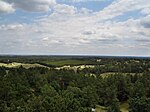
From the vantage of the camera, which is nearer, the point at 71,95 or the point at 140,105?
the point at 140,105

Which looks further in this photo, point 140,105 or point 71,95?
point 71,95

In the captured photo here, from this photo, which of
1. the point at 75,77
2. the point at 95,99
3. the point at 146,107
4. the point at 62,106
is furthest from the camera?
the point at 75,77

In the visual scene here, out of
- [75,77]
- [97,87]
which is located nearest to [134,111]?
[97,87]

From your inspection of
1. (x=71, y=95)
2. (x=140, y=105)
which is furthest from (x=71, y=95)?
(x=140, y=105)

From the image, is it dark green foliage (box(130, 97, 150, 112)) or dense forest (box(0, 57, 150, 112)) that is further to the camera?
dark green foliage (box(130, 97, 150, 112))

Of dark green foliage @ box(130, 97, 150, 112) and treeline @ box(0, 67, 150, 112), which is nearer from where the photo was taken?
treeline @ box(0, 67, 150, 112)

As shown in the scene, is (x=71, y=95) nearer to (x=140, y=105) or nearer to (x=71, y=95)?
(x=71, y=95)

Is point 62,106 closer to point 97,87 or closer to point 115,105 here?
point 115,105

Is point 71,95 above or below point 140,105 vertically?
above

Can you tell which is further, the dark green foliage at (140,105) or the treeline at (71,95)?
the dark green foliage at (140,105)

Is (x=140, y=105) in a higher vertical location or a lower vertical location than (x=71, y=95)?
lower

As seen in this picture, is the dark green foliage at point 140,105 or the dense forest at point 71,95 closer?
the dense forest at point 71,95
